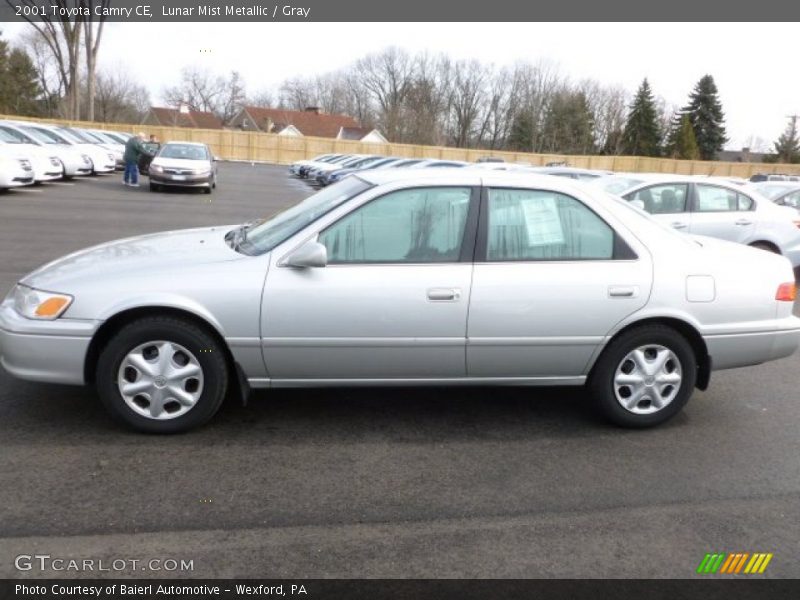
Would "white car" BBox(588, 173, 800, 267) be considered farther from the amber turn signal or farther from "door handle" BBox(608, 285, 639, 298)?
the amber turn signal

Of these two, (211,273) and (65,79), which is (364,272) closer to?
(211,273)

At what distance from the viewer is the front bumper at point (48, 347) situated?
377 cm

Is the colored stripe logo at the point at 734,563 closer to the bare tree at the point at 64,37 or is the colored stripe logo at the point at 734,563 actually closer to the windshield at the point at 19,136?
the windshield at the point at 19,136

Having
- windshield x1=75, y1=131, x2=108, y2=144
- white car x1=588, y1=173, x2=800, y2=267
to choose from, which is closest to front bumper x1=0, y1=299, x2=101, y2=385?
white car x1=588, y1=173, x2=800, y2=267

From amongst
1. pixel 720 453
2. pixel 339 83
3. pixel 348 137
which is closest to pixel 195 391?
pixel 720 453

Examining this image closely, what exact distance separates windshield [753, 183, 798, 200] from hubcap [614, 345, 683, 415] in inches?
398

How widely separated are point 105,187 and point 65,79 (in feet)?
126

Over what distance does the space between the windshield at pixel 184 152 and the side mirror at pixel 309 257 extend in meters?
18.5

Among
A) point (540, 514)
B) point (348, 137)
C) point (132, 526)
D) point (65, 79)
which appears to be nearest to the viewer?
point (132, 526)

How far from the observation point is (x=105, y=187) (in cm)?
2064

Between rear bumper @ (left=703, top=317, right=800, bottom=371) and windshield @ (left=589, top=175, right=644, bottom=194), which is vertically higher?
windshield @ (left=589, top=175, right=644, bottom=194)

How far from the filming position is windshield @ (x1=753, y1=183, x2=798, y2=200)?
41.8 ft
